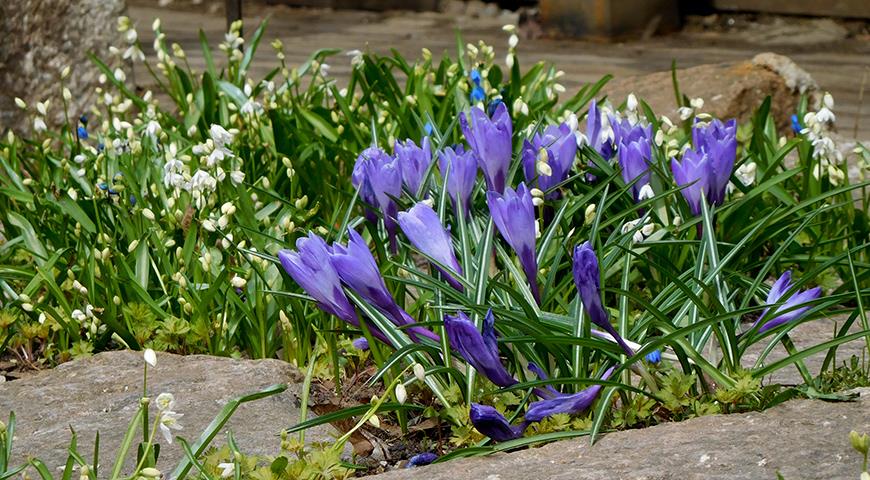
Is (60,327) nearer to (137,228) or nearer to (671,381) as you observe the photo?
(137,228)

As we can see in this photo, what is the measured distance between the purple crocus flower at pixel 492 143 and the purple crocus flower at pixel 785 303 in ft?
1.95

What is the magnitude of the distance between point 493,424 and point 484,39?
5.52m

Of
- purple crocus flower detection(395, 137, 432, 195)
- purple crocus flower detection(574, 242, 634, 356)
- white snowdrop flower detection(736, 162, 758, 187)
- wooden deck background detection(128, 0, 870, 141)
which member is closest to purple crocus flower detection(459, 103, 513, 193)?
purple crocus flower detection(395, 137, 432, 195)

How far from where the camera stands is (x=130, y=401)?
2.40 m

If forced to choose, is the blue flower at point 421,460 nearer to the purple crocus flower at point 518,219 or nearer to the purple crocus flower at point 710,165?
the purple crocus flower at point 518,219

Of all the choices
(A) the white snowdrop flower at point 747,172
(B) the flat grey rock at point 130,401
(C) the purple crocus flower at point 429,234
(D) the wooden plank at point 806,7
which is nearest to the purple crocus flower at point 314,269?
(C) the purple crocus flower at point 429,234

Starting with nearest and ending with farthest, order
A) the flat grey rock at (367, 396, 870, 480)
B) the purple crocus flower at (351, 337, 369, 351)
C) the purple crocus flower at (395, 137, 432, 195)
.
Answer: the flat grey rock at (367, 396, 870, 480), the purple crocus flower at (351, 337, 369, 351), the purple crocus flower at (395, 137, 432, 195)

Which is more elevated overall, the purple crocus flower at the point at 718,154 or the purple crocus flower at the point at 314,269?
the purple crocus flower at the point at 718,154

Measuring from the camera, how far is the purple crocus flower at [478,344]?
192 centimetres

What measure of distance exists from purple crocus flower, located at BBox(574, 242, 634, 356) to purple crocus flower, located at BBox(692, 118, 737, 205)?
0.61 meters

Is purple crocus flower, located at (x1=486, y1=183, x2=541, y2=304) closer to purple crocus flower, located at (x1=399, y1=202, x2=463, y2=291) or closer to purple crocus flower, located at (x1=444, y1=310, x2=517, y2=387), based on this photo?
purple crocus flower, located at (x1=399, y1=202, x2=463, y2=291)

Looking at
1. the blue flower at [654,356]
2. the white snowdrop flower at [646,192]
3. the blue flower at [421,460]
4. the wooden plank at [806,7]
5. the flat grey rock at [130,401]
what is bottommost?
the blue flower at [421,460]

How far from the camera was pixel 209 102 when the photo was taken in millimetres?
4066

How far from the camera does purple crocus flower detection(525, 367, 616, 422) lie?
201 cm
